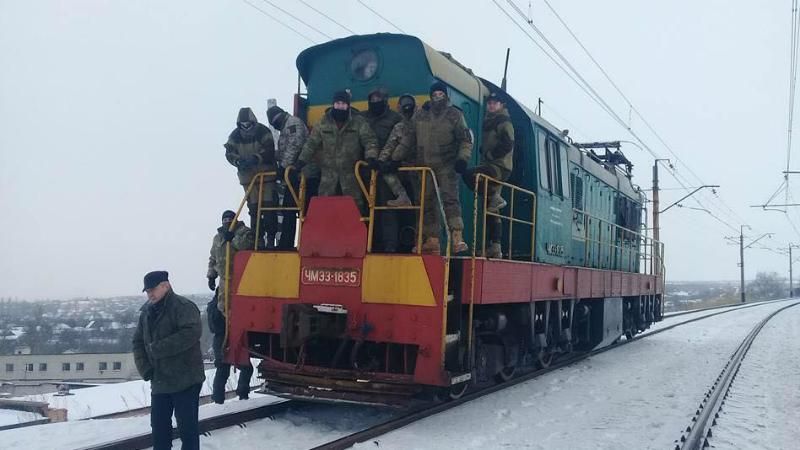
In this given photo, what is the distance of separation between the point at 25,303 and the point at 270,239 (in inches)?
2050

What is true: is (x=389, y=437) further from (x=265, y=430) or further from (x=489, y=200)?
(x=489, y=200)

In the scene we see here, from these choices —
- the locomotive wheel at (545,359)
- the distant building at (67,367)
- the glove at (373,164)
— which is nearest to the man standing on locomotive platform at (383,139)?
the glove at (373,164)

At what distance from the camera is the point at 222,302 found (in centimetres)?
747

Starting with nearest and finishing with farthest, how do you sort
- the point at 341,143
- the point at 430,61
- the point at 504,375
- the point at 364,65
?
the point at 341,143 < the point at 430,61 < the point at 364,65 < the point at 504,375

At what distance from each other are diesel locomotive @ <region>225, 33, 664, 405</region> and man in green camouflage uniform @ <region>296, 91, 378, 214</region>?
157mm

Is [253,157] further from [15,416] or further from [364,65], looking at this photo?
[15,416]

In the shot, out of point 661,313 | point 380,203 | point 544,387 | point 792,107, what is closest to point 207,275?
point 380,203

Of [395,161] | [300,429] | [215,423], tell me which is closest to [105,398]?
[215,423]

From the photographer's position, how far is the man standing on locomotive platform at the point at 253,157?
7566mm

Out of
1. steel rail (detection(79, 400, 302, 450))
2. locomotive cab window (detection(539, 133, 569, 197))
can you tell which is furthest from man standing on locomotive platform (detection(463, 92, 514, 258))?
steel rail (detection(79, 400, 302, 450))

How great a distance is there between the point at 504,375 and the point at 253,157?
422cm

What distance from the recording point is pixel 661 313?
17.7 metres

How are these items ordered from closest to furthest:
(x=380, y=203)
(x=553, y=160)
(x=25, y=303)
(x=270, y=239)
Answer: (x=380, y=203) → (x=270, y=239) → (x=553, y=160) → (x=25, y=303)

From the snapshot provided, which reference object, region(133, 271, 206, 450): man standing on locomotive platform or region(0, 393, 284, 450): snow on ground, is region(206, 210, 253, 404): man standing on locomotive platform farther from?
region(133, 271, 206, 450): man standing on locomotive platform
